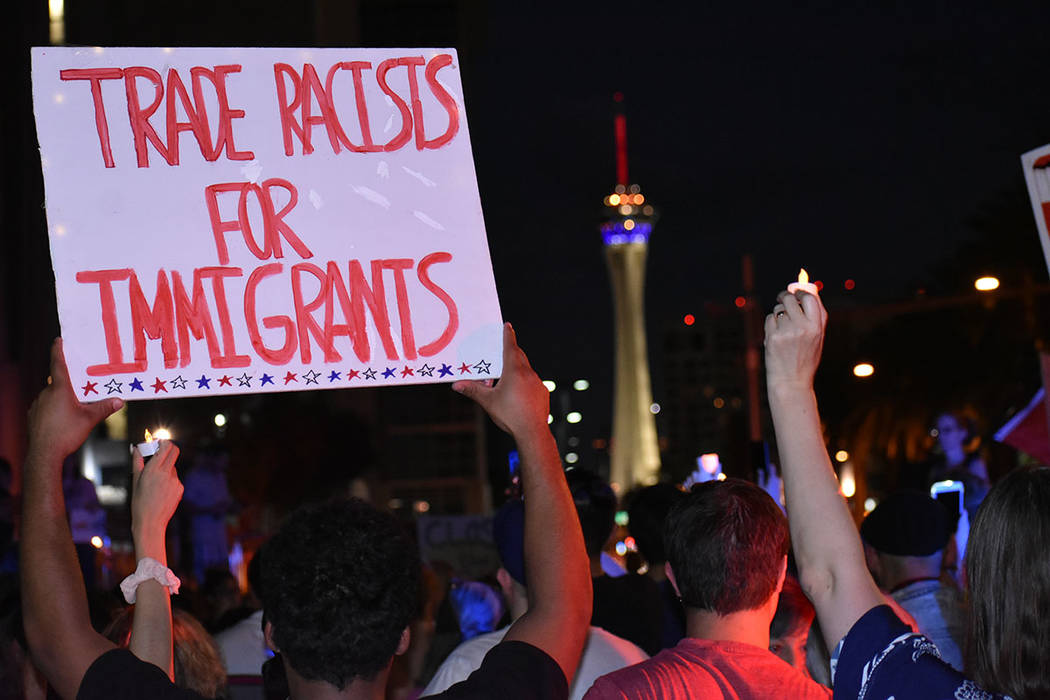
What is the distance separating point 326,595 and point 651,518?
3607mm

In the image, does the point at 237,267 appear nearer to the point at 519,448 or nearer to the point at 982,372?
the point at 519,448

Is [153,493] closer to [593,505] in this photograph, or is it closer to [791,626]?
[791,626]

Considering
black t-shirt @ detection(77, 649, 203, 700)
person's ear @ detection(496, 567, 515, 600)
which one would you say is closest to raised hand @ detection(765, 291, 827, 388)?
black t-shirt @ detection(77, 649, 203, 700)

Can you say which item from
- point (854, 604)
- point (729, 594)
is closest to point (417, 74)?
point (729, 594)

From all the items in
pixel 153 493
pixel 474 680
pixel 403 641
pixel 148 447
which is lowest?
pixel 474 680

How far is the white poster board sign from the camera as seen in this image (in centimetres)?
547

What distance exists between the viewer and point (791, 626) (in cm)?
426

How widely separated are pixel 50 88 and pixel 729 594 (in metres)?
2.25

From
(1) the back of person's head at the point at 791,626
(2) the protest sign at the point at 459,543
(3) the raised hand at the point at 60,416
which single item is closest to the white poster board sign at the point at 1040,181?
(1) the back of person's head at the point at 791,626

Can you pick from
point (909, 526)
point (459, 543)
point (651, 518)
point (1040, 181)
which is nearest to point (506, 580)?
point (651, 518)

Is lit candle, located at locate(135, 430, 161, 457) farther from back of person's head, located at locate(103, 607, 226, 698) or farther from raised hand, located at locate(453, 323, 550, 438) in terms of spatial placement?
raised hand, located at locate(453, 323, 550, 438)

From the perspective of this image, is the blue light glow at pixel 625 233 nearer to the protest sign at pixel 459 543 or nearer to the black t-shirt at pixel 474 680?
the protest sign at pixel 459 543

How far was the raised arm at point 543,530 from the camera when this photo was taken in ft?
9.71

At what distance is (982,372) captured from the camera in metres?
28.8
